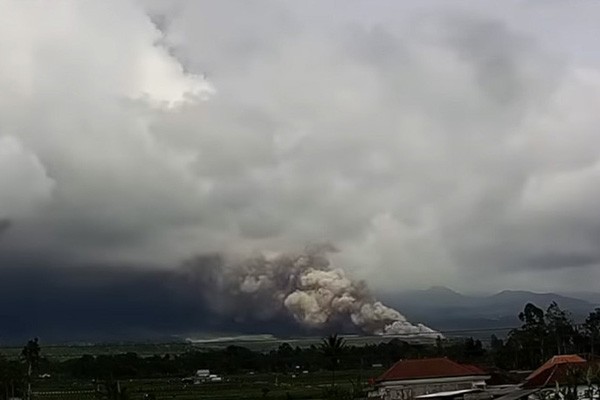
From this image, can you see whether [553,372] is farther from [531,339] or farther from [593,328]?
[593,328]

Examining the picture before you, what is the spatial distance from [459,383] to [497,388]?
2081mm

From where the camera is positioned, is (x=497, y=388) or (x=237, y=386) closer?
(x=497, y=388)

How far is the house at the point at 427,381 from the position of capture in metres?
52.8

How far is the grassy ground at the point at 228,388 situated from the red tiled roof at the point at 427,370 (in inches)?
312

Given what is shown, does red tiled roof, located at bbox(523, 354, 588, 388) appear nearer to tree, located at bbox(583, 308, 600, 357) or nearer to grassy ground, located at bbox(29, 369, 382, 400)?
grassy ground, located at bbox(29, 369, 382, 400)

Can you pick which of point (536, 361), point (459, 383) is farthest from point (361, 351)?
point (459, 383)

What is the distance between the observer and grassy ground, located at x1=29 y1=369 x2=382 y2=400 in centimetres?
6594

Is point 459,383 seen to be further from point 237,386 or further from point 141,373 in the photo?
point 141,373

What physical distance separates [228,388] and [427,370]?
26244mm

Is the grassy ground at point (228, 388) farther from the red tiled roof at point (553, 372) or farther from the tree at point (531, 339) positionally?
the red tiled roof at point (553, 372)

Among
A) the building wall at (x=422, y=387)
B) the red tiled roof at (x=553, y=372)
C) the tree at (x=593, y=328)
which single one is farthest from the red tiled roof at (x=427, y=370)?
the tree at (x=593, y=328)

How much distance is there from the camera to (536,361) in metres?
76.1

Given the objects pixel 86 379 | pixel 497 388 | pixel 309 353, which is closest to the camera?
pixel 497 388

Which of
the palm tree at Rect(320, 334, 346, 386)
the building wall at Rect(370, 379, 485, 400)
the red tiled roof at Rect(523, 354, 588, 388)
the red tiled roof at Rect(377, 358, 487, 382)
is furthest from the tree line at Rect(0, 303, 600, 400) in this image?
the red tiled roof at Rect(523, 354, 588, 388)
